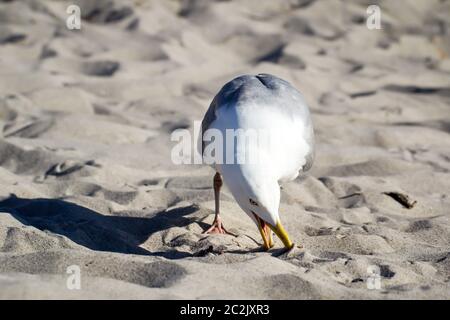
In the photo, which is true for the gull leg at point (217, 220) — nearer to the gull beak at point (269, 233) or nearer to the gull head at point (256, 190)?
the gull beak at point (269, 233)

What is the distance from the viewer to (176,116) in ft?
19.6

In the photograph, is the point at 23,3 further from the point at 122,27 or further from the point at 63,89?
the point at 63,89

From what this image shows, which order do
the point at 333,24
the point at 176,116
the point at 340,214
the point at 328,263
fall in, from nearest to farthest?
the point at 328,263
the point at 340,214
the point at 176,116
the point at 333,24

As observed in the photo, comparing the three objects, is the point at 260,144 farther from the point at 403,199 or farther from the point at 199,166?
the point at 199,166

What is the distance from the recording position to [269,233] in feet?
11.0

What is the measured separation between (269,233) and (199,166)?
68.8 inches

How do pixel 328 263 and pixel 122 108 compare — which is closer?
pixel 328 263

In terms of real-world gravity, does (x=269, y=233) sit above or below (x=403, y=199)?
above

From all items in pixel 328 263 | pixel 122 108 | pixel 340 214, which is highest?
pixel 328 263

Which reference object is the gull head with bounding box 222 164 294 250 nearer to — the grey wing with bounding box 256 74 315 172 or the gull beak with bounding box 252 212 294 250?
the gull beak with bounding box 252 212 294 250

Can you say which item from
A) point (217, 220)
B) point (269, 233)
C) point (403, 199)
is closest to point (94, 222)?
point (217, 220)

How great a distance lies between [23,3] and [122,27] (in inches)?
57.6
